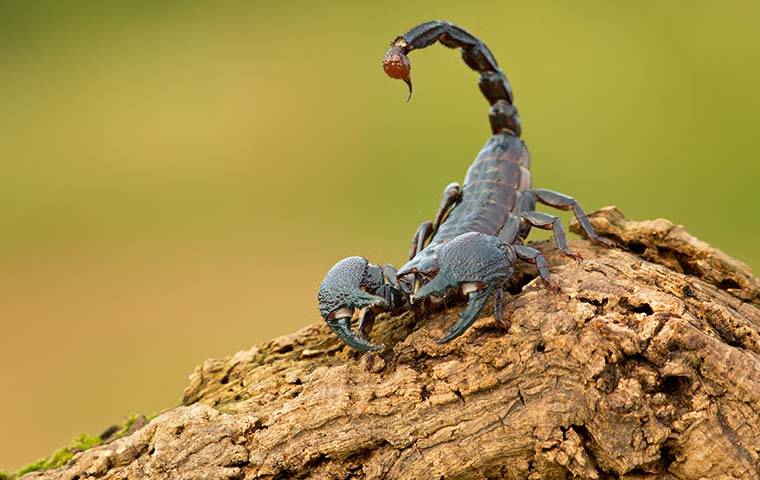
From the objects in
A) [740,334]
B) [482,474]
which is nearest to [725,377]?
[740,334]

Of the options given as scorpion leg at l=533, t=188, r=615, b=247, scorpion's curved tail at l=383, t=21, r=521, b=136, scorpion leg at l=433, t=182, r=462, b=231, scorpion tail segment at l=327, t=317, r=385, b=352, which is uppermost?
scorpion's curved tail at l=383, t=21, r=521, b=136

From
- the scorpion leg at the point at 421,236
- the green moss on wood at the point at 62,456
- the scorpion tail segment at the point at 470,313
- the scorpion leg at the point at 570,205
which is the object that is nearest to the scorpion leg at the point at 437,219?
the scorpion leg at the point at 421,236

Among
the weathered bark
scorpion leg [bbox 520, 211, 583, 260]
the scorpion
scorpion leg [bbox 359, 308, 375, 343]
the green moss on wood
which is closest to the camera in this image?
the weathered bark

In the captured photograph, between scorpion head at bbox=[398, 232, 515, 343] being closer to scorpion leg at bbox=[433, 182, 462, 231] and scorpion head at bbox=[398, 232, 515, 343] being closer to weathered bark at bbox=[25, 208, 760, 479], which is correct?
weathered bark at bbox=[25, 208, 760, 479]

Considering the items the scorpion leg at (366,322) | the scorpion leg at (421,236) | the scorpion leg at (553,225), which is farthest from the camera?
the scorpion leg at (421,236)

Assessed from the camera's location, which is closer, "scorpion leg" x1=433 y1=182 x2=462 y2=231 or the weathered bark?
the weathered bark

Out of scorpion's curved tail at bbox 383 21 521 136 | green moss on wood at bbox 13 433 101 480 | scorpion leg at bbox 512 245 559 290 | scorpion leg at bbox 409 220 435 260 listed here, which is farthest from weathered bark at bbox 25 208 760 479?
scorpion's curved tail at bbox 383 21 521 136

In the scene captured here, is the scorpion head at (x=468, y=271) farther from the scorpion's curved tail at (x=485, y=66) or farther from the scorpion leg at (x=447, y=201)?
the scorpion's curved tail at (x=485, y=66)
